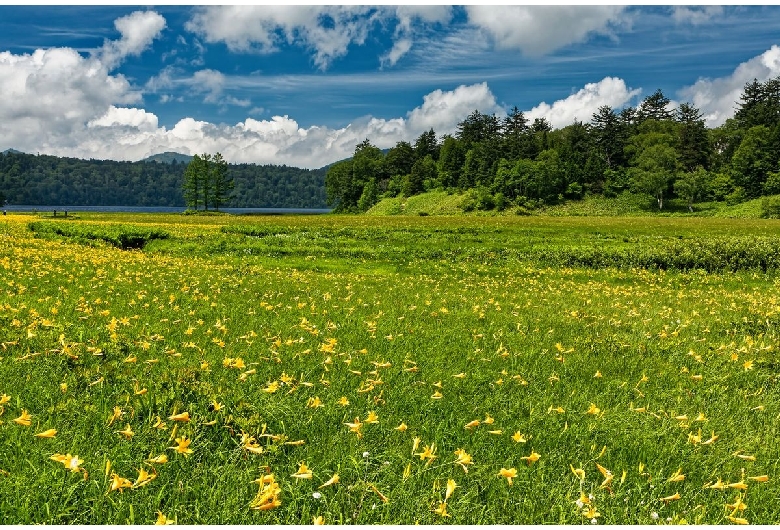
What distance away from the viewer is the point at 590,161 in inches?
4279

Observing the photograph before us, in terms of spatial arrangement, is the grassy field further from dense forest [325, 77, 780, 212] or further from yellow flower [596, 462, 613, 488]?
dense forest [325, 77, 780, 212]

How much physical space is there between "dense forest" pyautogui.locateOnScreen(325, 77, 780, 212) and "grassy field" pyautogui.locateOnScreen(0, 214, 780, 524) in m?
89.9

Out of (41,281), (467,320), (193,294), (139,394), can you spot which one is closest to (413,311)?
(467,320)

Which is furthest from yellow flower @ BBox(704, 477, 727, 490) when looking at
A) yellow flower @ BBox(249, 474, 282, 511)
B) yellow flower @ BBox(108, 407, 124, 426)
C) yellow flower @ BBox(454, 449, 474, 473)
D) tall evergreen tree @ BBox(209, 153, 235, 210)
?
tall evergreen tree @ BBox(209, 153, 235, 210)

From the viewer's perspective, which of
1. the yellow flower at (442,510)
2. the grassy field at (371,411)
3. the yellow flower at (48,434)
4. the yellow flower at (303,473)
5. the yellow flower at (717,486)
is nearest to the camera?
the yellow flower at (442,510)

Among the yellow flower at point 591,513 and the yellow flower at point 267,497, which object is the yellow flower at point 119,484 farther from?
the yellow flower at point 591,513

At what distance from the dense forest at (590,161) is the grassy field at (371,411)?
89936mm

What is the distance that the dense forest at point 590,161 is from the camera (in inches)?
3752

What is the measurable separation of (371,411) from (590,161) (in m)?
117

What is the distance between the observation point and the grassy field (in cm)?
317

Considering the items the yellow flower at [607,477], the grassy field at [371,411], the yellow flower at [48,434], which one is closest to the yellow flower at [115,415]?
the grassy field at [371,411]

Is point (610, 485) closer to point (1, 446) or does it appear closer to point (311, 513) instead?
point (311, 513)

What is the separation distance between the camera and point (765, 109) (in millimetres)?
110688

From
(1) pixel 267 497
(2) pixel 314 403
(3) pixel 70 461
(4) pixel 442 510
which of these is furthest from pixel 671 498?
(3) pixel 70 461
